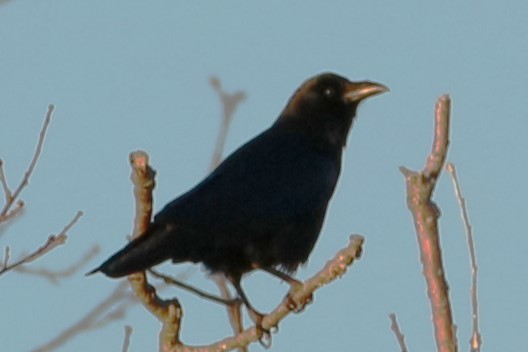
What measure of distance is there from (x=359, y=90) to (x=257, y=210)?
1.51m

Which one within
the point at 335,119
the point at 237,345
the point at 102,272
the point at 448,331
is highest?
the point at 335,119

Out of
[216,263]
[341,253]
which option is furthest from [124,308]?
[341,253]

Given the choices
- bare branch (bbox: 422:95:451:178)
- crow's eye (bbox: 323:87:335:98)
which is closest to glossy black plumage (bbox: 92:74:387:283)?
crow's eye (bbox: 323:87:335:98)

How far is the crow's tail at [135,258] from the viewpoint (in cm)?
551

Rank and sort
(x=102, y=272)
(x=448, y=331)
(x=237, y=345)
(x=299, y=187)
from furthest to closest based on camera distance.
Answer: (x=299, y=187)
(x=102, y=272)
(x=237, y=345)
(x=448, y=331)

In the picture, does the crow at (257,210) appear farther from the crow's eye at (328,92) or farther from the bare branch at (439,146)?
the bare branch at (439,146)

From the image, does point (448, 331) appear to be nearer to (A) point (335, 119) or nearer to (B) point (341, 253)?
(B) point (341, 253)

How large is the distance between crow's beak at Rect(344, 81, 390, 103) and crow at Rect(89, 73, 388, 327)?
0.05 ft

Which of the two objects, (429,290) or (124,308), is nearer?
(429,290)

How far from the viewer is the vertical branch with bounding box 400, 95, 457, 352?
396cm

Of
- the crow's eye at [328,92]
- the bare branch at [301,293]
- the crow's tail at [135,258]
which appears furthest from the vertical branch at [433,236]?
the crow's eye at [328,92]

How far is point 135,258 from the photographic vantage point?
5555 millimetres

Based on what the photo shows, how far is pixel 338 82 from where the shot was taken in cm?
799

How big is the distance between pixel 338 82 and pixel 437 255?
13.4 ft
